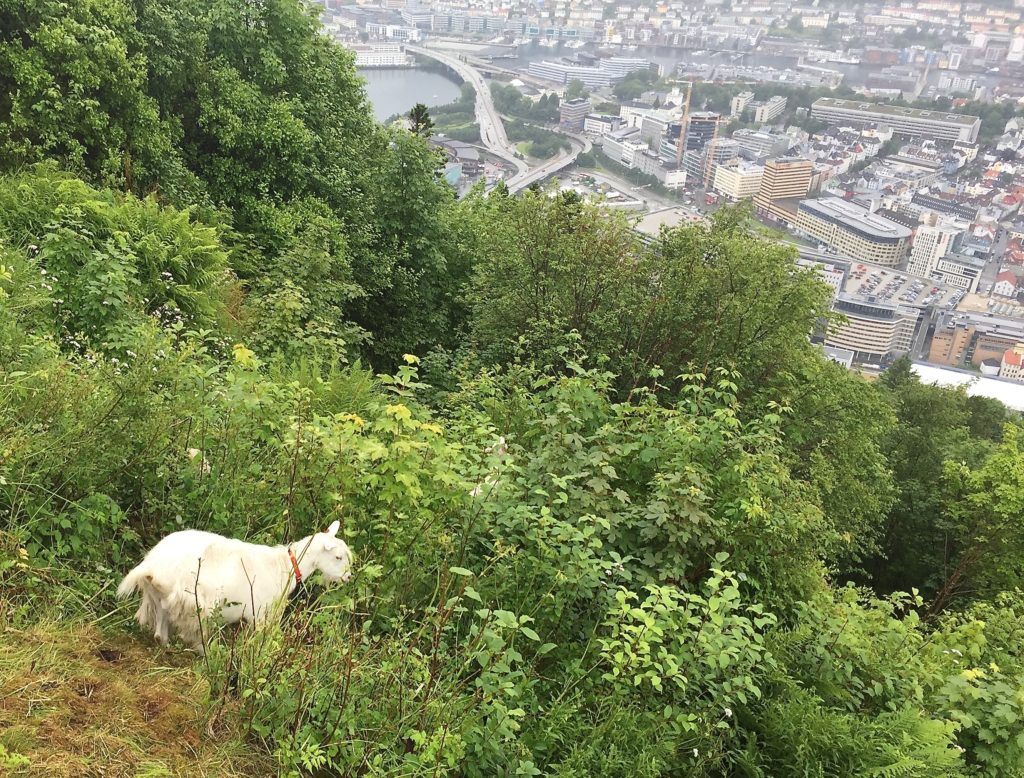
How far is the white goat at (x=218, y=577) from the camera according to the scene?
149 inches

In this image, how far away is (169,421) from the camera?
4.82m

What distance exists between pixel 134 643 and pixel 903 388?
1380 inches

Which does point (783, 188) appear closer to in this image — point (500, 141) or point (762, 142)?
point (762, 142)

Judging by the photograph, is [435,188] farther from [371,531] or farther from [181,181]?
[371,531]

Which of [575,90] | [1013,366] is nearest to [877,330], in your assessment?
[1013,366]

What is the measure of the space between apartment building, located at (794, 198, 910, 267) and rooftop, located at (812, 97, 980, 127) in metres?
51.3

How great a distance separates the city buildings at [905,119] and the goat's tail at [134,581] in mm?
146915

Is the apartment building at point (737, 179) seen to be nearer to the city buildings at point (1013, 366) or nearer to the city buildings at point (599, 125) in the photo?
the city buildings at point (599, 125)

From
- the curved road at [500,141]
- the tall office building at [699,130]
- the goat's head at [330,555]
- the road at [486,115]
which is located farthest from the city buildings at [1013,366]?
the goat's head at [330,555]

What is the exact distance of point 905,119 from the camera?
425 ft

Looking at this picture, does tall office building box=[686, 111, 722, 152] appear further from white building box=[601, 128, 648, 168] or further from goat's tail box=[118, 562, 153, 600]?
goat's tail box=[118, 562, 153, 600]

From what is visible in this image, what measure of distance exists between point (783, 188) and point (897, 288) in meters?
23.9

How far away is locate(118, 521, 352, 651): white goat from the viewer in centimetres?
378

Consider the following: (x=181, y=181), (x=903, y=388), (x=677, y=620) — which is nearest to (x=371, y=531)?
(x=677, y=620)
